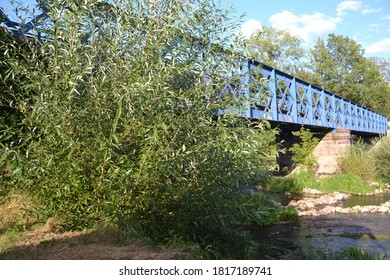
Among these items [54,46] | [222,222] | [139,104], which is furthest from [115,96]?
[222,222]

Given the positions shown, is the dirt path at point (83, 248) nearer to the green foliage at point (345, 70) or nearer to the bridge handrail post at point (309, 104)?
the bridge handrail post at point (309, 104)

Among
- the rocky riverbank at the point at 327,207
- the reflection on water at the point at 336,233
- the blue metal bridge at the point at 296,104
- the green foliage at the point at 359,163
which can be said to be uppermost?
the blue metal bridge at the point at 296,104

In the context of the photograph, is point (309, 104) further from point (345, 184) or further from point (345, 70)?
point (345, 70)

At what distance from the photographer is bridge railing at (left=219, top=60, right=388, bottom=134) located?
10692 mm

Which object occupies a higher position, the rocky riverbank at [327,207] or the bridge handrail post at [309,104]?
the bridge handrail post at [309,104]

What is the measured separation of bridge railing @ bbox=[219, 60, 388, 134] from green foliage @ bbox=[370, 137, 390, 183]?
3098mm

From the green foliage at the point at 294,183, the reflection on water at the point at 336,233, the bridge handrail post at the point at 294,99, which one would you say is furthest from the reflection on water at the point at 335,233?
the green foliage at the point at 294,183

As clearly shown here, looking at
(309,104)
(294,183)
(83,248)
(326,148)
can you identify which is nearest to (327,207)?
(294,183)

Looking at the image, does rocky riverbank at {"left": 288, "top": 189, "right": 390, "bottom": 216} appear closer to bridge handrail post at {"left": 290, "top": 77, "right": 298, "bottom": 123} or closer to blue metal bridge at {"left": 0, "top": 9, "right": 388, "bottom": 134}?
blue metal bridge at {"left": 0, "top": 9, "right": 388, "bottom": 134}

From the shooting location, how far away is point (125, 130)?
418cm

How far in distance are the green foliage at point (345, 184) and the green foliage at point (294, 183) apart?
1.76ft

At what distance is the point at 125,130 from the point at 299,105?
15.4 m

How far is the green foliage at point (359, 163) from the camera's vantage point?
1903cm
